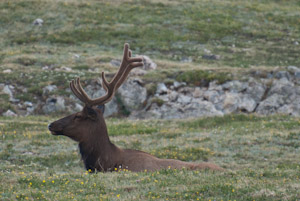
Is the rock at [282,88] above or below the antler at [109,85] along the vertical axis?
below

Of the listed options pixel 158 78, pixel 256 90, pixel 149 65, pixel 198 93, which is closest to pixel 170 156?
pixel 198 93

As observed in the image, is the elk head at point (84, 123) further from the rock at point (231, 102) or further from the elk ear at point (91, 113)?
the rock at point (231, 102)

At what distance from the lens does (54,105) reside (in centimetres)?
2773

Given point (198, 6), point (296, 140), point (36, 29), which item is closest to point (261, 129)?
point (296, 140)

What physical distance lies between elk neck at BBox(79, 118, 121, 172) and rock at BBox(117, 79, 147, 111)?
50.1ft

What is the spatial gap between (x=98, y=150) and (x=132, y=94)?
16.3 metres

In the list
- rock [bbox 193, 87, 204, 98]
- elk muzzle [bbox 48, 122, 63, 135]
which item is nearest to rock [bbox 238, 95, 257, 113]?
rock [bbox 193, 87, 204, 98]

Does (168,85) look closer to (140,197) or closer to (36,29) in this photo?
(36,29)

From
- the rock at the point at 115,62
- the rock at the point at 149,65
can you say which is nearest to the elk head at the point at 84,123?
the rock at the point at 149,65

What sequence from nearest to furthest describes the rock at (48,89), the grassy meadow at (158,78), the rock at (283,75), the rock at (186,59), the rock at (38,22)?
the grassy meadow at (158,78), the rock at (48,89), the rock at (283,75), the rock at (186,59), the rock at (38,22)

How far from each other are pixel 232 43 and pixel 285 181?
1252 inches

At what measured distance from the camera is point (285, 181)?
405 inches

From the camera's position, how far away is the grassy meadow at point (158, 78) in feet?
31.6

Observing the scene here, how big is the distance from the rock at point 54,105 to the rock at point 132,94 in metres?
3.04
